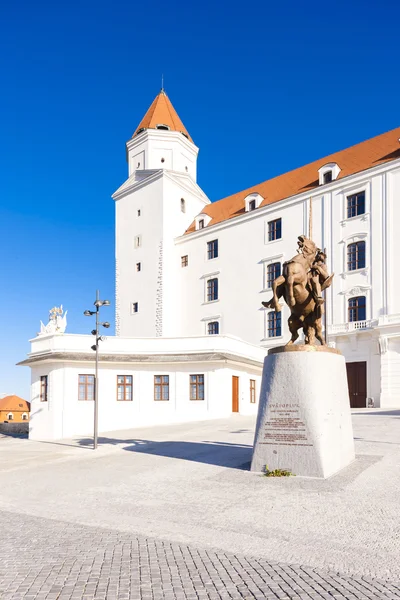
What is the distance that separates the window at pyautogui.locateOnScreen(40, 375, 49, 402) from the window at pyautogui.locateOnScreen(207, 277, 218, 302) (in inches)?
805

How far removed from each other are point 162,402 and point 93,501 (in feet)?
66.7

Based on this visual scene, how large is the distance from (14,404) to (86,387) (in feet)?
253

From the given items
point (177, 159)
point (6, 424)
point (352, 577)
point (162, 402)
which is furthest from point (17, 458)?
point (177, 159)

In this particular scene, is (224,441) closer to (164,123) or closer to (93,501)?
(93,501)

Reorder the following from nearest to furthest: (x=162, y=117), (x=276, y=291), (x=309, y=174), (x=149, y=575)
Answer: (x=149, y=575)
(x=276, y=291)
(x=309, y=174)
(x=162, y=117)

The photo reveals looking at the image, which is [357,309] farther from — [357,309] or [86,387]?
[86,387]

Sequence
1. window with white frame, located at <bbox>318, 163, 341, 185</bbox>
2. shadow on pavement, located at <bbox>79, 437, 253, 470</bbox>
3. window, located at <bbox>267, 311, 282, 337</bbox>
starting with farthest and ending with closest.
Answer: window, located at <bbox>267, 311, 282, 337</bbox> → window with white frame, located at <bbox>318, 163, 341, 185</bbox> → shadow on pavement, located at <bbox>79, 437, 253, 470</bbox>

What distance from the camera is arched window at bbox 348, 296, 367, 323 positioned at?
125 ft

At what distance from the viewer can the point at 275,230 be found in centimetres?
4438

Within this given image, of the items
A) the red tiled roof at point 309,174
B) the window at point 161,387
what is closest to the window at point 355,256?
the red tiled roof at point 309,174

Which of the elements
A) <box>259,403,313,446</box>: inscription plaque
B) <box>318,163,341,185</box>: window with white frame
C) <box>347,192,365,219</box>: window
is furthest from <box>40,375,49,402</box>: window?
<box>318,163,341,185</box>: window with white frame

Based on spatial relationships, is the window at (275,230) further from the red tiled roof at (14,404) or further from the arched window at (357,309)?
the red tiled roof at (14,404)

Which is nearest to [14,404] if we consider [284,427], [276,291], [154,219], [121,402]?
[154,219]

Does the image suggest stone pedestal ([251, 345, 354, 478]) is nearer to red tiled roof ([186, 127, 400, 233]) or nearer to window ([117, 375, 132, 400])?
window ([117, 375, 132, 400])
